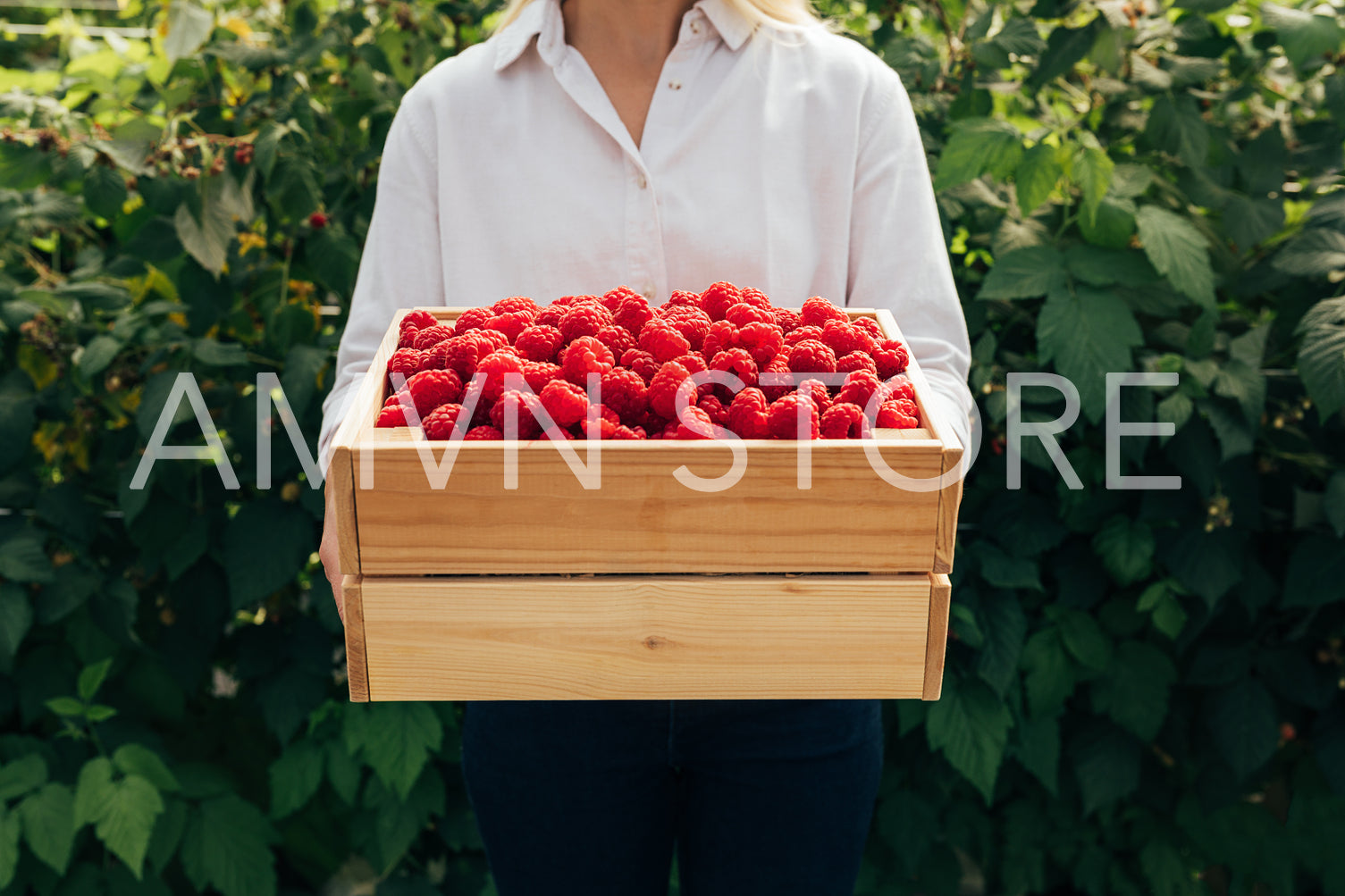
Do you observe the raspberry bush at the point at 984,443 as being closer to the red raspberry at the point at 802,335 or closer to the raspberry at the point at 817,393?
the red raspberry at the point at 802,335

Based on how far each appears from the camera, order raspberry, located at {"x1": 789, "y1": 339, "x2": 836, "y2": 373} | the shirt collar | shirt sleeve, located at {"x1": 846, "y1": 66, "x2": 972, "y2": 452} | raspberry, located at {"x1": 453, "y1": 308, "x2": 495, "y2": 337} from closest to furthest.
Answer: raspberry, located at {"x1": 789, "y1": 339, "x2": 836, "y2": 373} < raspberry, located at {"x1": 453, "y1": 308, "x2": 495, "y2": 337} < shirt sleeve, located at {"x1": 846, "y1": 66, "x2": 972, "y2": 452} < the shirt collar

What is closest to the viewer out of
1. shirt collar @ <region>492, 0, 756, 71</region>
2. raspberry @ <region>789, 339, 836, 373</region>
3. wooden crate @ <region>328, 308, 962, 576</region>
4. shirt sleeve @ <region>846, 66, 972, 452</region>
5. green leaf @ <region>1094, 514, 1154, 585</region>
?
wooden crate @ <region>328, 308, 962, 576</region>

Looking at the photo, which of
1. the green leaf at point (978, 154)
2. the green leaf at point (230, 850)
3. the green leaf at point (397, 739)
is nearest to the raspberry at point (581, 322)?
the green leaf at point (978, 154)

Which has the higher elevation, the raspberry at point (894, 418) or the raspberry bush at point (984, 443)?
the raspberry at point (894, 418)

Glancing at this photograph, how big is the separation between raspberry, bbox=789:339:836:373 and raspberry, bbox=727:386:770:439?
0.08 m

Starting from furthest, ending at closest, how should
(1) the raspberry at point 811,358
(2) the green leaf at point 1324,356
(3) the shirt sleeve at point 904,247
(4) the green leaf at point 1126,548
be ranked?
(4) the green leaf at point 1126,548
(2) the green leaf at point 1324,356
(3) the shirt sleeve at point 904,247
(1) the raspberry at point 811,358

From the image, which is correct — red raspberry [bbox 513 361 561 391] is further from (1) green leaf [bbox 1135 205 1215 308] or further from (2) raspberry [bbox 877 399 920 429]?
(1) green leaf [bbox 1135 205 1215 308]

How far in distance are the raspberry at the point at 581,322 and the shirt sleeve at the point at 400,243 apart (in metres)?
0.38

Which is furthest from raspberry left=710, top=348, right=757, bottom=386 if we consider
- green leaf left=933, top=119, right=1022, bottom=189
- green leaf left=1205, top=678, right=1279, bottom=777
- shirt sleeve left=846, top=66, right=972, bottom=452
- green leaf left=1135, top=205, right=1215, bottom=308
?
green leaf left=1205, top=678, right=1279, bottom=777

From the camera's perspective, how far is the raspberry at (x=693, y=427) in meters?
0.83

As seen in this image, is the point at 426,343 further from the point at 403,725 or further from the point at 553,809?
the point at 403,725

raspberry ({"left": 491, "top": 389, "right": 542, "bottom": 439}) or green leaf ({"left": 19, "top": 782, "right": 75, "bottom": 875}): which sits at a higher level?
raspberry ({"left": 491, "top": 389, "right": 542, "bottom": 439})

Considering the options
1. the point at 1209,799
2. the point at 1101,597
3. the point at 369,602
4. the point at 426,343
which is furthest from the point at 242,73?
the point at 1209,799

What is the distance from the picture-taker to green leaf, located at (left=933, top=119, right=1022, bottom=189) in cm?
162
